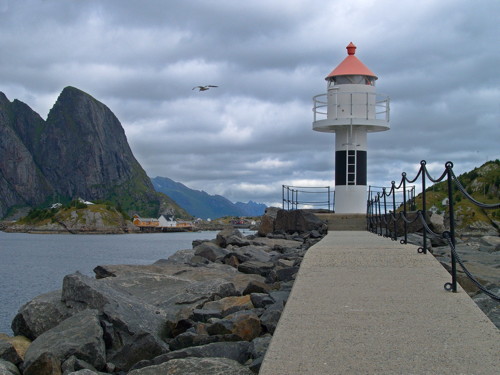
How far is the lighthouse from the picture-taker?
2200 cm

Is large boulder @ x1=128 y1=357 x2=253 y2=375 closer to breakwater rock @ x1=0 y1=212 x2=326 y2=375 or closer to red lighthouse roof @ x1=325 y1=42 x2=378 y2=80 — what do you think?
breakwater rock @ x1=0 y1=212 x2=326 y2=375

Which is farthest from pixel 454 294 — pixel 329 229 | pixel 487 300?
pixel 329 229

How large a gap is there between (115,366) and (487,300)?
13.1 ft

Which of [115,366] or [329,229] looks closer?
[115,366]

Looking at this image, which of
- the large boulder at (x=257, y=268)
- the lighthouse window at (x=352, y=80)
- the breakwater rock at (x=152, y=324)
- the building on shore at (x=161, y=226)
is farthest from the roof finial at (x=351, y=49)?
the building on shore at (x=161, y=226)

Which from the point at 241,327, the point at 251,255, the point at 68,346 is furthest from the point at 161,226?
the point at 241,327

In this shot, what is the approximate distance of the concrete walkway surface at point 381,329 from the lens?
4102 mm

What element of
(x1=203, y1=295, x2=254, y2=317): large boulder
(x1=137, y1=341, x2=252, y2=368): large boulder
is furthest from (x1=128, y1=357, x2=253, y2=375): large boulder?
(x1=203, y1=295, x2=254, y2=317): large boulder

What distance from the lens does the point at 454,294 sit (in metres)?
5.98

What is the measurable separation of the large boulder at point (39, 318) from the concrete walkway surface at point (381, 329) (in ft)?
11.4

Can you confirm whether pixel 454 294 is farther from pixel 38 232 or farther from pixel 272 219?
pixel 38 232

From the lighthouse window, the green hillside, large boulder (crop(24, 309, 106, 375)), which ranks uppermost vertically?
the lighthouse window

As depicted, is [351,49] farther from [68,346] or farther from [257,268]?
[68,346]

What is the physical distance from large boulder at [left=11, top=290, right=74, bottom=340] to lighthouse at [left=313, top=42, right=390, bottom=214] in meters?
14.7
